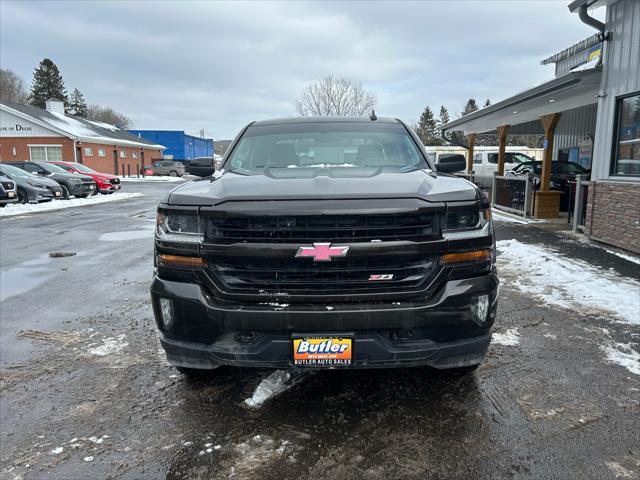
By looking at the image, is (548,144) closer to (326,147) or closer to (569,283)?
(569,283)

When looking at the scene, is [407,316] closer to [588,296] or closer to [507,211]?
[588,296]

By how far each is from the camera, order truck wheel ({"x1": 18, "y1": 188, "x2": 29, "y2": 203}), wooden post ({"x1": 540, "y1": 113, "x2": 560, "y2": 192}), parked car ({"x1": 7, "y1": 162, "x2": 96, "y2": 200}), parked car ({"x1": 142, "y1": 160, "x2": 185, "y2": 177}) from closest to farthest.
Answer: wooden post ({"x1": 540, "y1": 113, "x2": 560, "y2": 192}), truck wheel ({"x1": 18, "y1": 188, "x2": 29, "y2": 203}), parked car ({"x1": 7, "y1": 162, "x2": 96, "y2": 200}), parked car ({"x1": 142, "y1": 160, "x2": 185, "y2": 177})

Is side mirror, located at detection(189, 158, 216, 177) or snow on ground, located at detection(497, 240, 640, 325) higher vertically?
side mirror, located at detection(189, 158, 216, 177)

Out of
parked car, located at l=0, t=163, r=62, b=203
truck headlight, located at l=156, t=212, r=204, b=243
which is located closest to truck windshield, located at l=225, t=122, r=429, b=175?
truck headlight, located at l=156, t=212, r=204, b=243

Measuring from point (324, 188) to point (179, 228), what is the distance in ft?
2.78

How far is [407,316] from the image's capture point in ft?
8.61

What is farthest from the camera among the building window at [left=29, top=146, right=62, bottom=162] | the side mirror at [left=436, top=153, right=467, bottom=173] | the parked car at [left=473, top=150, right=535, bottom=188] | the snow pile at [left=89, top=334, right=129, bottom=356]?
the building window at [left=29, top=146, right=62, bottom=162]

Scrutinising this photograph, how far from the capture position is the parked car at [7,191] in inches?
617

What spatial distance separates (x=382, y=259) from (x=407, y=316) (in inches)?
12.9

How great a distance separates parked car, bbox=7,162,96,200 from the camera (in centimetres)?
2088

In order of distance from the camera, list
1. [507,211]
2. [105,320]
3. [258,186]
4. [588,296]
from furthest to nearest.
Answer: [507,211], [588,296], [105,320], [258,186]

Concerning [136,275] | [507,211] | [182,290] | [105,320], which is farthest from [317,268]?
[507,211]

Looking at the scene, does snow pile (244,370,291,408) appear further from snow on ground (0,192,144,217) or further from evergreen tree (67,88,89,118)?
evergreen tree (67,88,89,118)

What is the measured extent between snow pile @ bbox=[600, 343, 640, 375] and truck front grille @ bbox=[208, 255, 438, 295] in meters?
2.18
